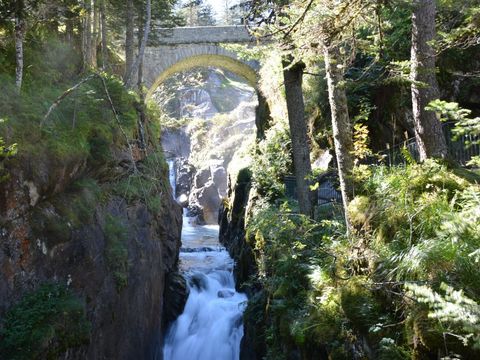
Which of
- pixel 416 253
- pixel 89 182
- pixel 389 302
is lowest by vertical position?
pixel 389 302

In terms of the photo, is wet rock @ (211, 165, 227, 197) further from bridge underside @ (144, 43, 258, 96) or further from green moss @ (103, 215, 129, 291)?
green moss @ (103, 215, 129, 291)

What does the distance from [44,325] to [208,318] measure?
760 centimetres

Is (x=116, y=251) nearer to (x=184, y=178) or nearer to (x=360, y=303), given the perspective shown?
(x=360, y=303)

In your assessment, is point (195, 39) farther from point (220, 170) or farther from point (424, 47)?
point (424, 47)

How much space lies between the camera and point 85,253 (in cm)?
729

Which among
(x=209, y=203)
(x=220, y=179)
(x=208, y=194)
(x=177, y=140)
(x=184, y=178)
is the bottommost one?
(x=209, y=203)

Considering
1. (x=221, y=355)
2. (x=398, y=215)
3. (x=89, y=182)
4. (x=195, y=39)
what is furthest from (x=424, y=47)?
(x=195, y=39)

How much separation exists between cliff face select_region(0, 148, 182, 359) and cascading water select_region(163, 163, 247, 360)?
1.42 meters

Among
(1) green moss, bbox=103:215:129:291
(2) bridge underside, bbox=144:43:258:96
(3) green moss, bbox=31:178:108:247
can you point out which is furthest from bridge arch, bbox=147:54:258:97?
(3) green moss, bbox=31:178:108:247

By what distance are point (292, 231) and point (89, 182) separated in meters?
3.95

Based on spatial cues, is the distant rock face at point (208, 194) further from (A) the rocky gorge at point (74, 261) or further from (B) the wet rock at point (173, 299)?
(A) the rocky gorge at point (74, 261)

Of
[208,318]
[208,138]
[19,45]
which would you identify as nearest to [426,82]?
[19,45]

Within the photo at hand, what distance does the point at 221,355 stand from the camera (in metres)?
11.4

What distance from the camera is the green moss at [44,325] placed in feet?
17.8
